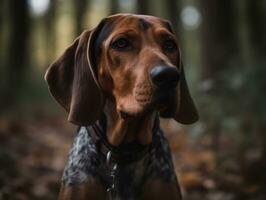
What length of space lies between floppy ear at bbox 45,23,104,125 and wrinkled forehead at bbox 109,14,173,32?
0.62 ft

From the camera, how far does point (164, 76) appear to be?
15.2 feet

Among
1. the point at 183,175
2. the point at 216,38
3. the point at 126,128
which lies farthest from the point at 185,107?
the point at 216,38

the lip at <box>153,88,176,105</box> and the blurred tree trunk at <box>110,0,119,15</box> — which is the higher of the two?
the lip at <box>153,88,176,105</box>

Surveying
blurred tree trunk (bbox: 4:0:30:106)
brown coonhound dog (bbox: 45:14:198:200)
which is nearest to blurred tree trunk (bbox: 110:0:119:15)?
blurred tree trunk (bbox: 4:0:30:106)

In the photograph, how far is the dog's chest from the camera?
5.32 metres

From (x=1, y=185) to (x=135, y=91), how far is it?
3.39 metres

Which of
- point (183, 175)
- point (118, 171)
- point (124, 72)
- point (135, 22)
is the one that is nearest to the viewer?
point (124, 72)

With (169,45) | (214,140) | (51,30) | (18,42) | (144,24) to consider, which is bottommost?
(51,30)

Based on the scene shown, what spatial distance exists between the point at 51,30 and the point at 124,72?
31.7 m

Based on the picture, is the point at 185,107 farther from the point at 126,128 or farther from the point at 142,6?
the point at 142,6

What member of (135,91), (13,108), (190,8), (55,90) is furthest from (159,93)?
(190,8)

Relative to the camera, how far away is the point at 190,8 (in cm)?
4338

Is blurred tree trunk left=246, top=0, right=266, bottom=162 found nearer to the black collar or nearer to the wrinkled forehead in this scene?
the black collar

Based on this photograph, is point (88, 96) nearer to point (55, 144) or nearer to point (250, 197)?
point (250, 197)
